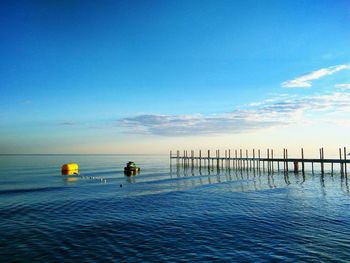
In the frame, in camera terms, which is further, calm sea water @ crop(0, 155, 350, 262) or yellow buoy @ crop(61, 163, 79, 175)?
yellow buoy @ crop(61, 163, 79, 175)

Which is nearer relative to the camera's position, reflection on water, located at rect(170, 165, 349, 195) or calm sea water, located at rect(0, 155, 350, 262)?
calm sea water, located at rect(0, 155, 350, 262)

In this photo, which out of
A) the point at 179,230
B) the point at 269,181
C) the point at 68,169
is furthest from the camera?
the point at 68,169

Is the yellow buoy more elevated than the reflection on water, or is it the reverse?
the yellow buoy

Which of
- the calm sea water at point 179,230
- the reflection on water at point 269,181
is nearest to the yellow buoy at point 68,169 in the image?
the reflection on water at point 269,181

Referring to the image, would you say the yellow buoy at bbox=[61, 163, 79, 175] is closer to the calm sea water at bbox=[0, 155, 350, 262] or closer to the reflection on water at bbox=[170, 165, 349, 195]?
the reflection on water at bbox=[170, 165, 349, 195]

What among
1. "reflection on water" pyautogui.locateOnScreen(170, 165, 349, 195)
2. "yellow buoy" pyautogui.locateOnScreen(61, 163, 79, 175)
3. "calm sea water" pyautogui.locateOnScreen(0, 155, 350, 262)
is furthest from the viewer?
"yellow buoy" pyautogui.locateOnScreen(61, 163, 79, 175)

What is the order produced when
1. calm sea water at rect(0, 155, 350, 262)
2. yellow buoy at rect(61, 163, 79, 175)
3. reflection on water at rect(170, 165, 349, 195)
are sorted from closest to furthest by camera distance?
calm sea water at rect(0, 155, 350, 262), reflection on water at rect(170, 165, 349, 195), yellow buoy at rect(61, 163, 79, 175)

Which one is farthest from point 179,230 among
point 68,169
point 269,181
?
point 68,169

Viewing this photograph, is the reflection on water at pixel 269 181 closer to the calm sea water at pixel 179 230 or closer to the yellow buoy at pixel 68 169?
the calm sea water at pixel 179 230

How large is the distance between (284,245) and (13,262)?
1269 centimetres

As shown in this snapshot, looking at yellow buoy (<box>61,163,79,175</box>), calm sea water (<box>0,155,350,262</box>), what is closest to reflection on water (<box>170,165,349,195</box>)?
calm sea water (<box>0,155,350,262</box>)

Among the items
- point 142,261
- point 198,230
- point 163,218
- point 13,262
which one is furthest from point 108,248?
point 163,218

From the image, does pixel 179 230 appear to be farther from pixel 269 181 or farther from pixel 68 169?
pixel 68 169

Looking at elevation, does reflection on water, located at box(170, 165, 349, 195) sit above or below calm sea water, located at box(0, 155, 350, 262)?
below
